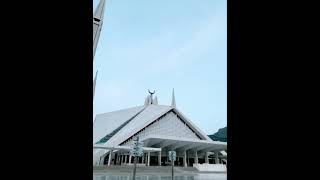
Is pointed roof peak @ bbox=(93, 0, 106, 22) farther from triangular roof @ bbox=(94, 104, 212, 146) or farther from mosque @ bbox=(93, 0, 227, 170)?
triangular roof @ bbox=(94, 104, 212, 146)

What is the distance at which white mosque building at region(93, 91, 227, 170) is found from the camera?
1235 inches

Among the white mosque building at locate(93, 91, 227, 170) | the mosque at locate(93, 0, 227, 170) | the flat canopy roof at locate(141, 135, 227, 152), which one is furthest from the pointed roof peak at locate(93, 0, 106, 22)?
the flat canopy roof at locate(141, 135, 227, 152)

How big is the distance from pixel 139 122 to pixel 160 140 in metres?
5.94

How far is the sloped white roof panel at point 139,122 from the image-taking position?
1286 inches

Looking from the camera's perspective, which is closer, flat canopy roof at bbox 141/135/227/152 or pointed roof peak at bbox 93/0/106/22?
pointed roof peak at bbox 93/0/106/22

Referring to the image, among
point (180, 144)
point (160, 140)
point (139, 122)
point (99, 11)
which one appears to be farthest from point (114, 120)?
point (99, 11)

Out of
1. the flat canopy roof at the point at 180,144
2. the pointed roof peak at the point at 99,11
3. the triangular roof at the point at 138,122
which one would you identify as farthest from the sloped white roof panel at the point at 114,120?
the pointed roof peak at the point at 99,11

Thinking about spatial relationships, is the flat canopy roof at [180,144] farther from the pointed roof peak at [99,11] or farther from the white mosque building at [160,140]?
the pointed roof peak at [99,11]
